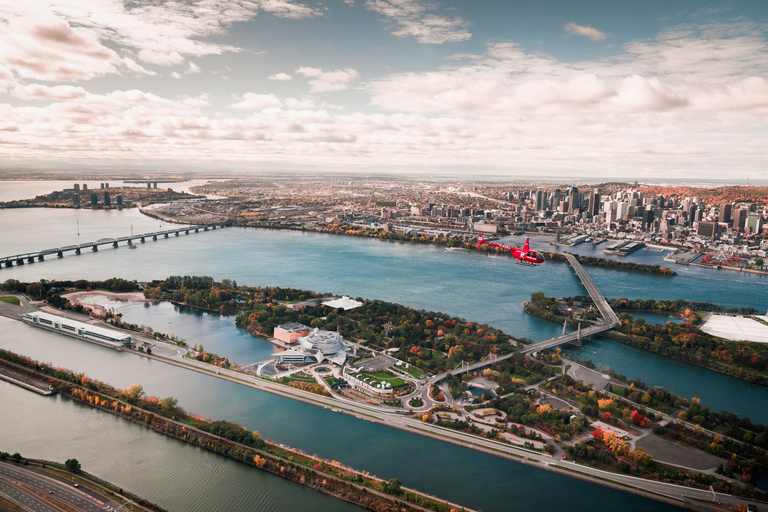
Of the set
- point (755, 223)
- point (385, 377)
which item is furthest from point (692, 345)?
point (755, 223)

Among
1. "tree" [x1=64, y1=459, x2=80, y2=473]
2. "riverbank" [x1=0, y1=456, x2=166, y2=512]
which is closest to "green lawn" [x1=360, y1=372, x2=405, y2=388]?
"riverbank" [x1=0, y1=456, x2=166, y2=512]

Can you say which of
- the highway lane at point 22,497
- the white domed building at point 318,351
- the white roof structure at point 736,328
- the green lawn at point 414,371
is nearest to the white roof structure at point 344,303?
the white domed building at point 318,351

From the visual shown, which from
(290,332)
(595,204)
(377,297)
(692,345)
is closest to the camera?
(290,332)

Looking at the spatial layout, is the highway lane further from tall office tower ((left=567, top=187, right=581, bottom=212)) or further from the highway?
tall office tower ((left=567, top=187, right=581, bottom=212))

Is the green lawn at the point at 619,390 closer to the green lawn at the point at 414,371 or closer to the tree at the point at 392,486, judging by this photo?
the green lawn at the point at 414,371

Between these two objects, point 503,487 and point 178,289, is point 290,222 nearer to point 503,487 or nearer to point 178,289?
point 178,289

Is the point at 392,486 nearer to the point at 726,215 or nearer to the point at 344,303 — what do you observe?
the point at 344,303

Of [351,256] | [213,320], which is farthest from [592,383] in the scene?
[351,256]
